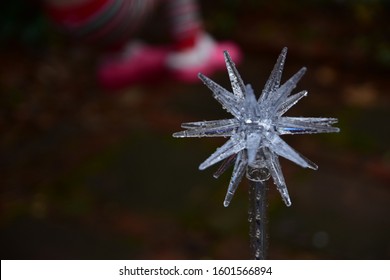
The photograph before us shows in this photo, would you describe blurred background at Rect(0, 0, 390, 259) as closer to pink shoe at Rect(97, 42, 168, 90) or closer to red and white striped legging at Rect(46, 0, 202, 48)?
pink shoe at Rect(97, 42, 168, 90)

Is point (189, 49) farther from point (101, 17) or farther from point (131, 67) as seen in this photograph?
point (101, 17)

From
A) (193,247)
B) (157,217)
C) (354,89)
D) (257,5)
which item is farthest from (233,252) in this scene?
(257,5)

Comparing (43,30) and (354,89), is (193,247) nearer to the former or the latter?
(354,89)

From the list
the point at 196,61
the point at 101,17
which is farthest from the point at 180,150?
the point at 101,17

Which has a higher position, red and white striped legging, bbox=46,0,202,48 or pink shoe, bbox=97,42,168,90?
pink shoe, bbox=97,42,168,90

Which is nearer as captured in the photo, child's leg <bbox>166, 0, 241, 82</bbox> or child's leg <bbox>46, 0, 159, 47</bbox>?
child's leg <bbox>46, 0, 159, 47</bbox>

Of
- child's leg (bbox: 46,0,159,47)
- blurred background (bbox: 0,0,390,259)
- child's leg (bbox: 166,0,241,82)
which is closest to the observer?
blurred background (bbox: 0,0,390,259)

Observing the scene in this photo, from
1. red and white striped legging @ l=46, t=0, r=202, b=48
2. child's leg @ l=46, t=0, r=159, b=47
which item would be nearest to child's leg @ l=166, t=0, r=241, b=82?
red and white striped legging @ l=46, t=0, r=202, b=48
